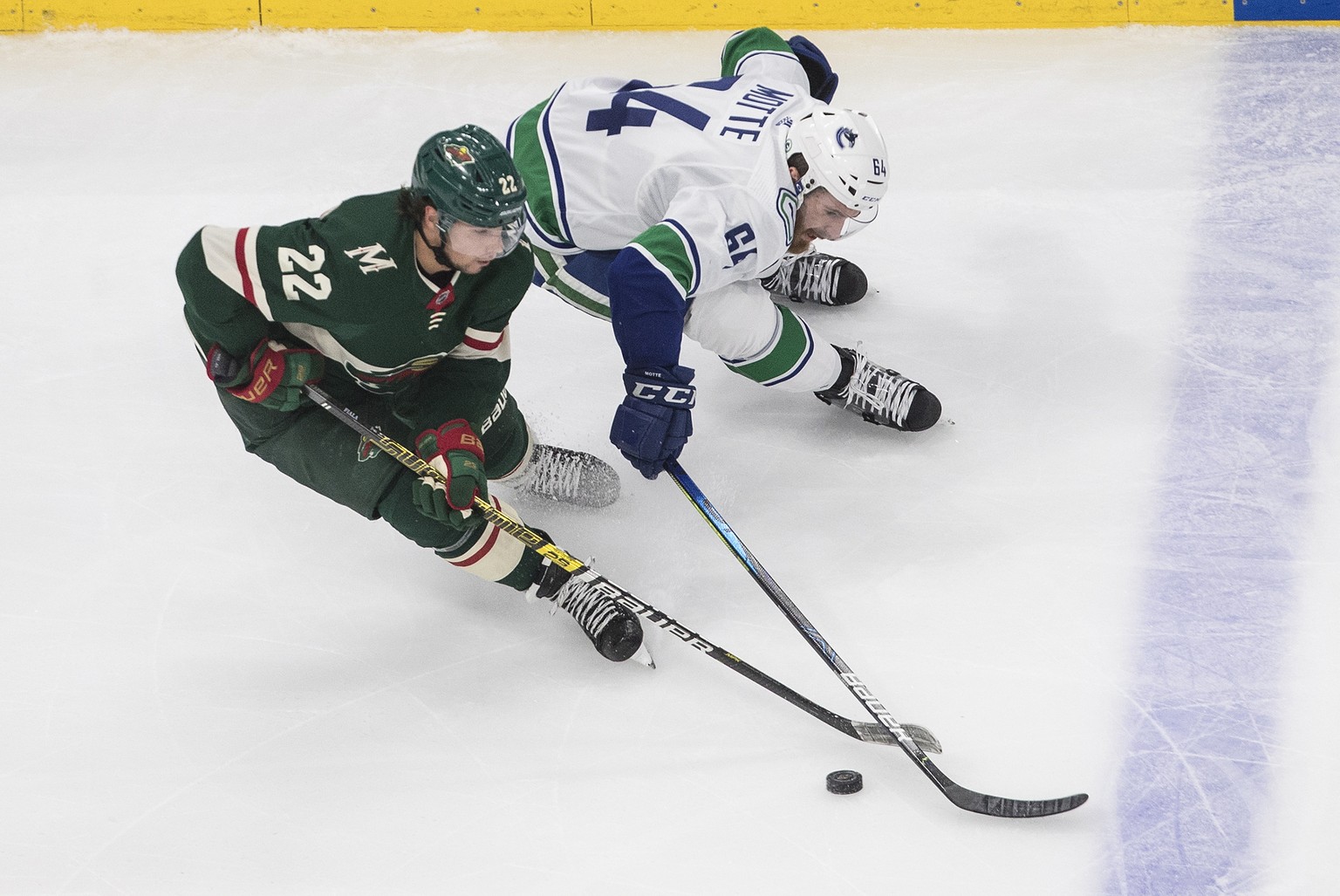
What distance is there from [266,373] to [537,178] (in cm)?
85

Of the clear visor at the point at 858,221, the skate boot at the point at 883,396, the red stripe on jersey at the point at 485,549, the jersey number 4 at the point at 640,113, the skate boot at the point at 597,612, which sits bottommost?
the skate boot at the point at 597,612

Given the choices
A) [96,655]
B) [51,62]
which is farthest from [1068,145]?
[51,62]

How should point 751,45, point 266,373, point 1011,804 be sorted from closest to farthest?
point 1011,804, point 266,373, point 751,45

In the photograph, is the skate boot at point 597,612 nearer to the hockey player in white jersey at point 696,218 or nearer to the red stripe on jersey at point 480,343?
the hockey player in white jersey at point 696,218

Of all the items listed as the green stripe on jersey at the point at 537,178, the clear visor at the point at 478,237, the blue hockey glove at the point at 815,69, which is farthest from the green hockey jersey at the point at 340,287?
the blue hockey glove at the point at 815,69

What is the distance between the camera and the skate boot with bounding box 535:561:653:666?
260cm

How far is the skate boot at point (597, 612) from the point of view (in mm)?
2602

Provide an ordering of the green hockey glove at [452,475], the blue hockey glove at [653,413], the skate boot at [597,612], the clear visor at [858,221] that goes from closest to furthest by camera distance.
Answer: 1. the green hockey glove at [452,475]
2. the skate boot at [597,612]
3. the blue hockey glove at [653,413]
4. the clear visor at [858,221]

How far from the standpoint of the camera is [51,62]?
461 cm

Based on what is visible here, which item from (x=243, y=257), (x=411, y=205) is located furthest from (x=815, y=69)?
(x=243, y=257)

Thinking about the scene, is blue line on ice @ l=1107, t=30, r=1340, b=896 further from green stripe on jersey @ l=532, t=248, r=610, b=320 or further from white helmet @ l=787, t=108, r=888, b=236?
green stripe on jersey @ l=532, t=248, r=610, b=320

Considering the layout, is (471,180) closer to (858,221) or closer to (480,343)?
(480,343)

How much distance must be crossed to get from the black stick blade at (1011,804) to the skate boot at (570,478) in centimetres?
105

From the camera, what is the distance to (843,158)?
2.71m
